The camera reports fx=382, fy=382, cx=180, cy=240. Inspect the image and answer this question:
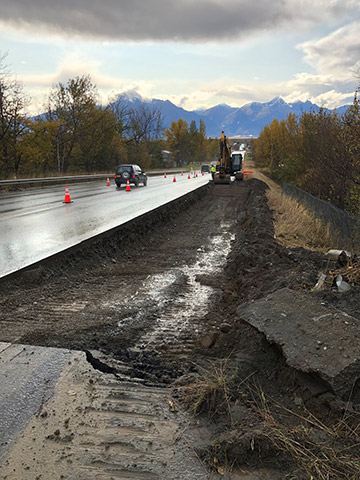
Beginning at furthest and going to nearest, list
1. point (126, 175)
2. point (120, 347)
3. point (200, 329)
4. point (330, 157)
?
1. point (126, 175)
2. point (330, 157)
3. point (200, 329)
4. point (120, 347)

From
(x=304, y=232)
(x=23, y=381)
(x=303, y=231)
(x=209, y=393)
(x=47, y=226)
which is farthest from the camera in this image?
(x=303, y=231)

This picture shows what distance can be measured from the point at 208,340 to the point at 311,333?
1.30 m

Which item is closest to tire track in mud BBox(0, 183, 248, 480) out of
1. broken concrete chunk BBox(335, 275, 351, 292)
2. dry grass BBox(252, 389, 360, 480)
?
dry grass BBox(252, 389, 360, 480)

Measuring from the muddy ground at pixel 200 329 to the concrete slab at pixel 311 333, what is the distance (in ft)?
0.50

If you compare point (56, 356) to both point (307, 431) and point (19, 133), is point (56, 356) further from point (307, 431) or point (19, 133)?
point (19, 133)

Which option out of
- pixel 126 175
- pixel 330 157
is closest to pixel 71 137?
pixel 126 175

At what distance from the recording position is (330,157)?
16281 millimetres

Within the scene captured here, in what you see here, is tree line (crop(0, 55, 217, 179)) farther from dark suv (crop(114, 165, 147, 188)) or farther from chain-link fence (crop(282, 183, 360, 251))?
chain-link fence (crop(282, 183, 360, 251))

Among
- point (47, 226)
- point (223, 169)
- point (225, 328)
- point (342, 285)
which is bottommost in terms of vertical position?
point (225, 328)

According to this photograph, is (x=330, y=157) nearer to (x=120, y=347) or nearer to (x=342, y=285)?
(x=342, y=285)

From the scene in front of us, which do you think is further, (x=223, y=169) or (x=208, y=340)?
(x=223, y=169)

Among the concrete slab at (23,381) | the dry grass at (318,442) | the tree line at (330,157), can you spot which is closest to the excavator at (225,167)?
the tree line at (330,157)

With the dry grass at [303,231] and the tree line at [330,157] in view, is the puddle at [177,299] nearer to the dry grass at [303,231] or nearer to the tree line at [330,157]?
the dry grass at [303,231]

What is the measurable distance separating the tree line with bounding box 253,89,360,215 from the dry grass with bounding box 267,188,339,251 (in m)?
1.39
